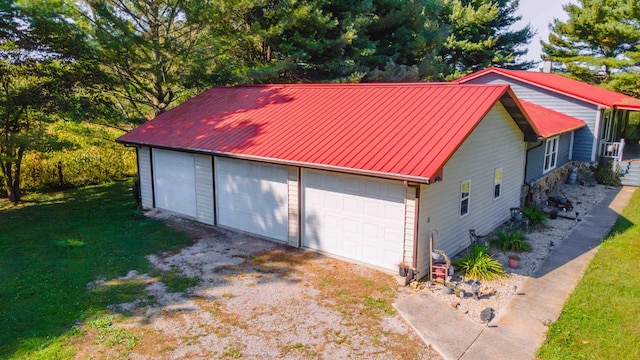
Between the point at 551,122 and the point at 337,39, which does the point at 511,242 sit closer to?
the point at 551,122

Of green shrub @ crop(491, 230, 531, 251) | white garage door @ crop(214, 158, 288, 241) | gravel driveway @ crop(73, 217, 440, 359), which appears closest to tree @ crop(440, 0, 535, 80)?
green shrub @ crop(491, 230, 531, 251)

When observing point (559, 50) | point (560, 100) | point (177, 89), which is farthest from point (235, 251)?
point (559, 50)

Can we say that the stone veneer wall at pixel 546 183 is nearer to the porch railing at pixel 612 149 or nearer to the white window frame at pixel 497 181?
the porch railing at pixel 612 149

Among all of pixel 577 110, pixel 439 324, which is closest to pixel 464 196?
pixel 439 324

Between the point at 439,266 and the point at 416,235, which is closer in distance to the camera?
the point at 416,235

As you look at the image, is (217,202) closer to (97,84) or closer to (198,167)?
(198,167)

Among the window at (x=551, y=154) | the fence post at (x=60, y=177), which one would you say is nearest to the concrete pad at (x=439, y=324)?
the window at (x=551, y=154)

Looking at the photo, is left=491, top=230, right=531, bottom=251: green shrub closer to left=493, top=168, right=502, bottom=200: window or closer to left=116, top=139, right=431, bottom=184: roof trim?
left=493, top=168, right=502, bottom=200: window
